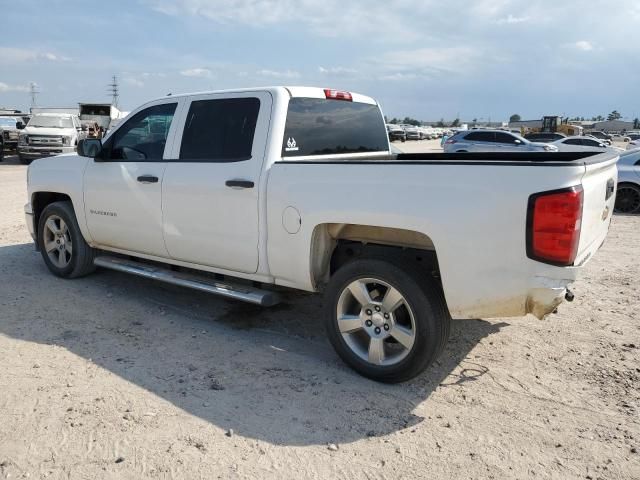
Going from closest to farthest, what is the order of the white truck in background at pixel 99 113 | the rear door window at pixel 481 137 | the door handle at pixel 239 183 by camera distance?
1. the door handle at pixel 239 183
2. the rear door window at pixel 481 137
3. the white truck in background at pixel 99 113

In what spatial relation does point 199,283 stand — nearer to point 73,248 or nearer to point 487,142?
point 73,248

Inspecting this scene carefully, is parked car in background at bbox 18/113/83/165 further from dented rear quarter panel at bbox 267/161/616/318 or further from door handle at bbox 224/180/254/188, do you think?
dented rear quarter panel at bbox 267/161/616/318

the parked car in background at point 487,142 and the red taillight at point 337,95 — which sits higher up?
the red taillight at point 337,95

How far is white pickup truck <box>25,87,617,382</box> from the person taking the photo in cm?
312

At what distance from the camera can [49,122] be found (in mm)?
21750

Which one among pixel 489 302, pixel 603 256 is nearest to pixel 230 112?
pixel 489 302

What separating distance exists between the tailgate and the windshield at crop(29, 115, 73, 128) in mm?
22036

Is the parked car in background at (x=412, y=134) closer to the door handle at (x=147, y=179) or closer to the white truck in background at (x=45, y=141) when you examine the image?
the white truck in background at (x=45, y=141)

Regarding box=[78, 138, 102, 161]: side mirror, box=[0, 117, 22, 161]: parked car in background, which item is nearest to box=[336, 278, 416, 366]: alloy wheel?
box=[78, 138, 102, 161]: side mirror

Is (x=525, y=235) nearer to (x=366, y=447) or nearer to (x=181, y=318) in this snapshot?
(x=366, y=447)

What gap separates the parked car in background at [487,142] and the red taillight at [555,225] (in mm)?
18318

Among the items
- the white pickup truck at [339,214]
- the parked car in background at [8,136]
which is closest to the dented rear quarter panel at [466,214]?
the white pickup truck at [339,214]

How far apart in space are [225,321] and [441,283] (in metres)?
2.12

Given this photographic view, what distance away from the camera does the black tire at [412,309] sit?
3.48 m
